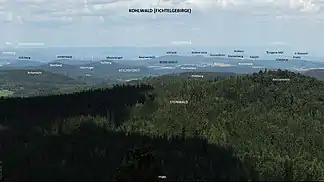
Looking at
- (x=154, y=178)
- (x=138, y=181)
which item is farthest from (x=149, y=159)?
(x=138, y=181)

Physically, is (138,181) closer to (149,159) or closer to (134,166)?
(134,166)

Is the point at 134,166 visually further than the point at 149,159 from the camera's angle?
No

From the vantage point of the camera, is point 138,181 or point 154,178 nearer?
point 138,181

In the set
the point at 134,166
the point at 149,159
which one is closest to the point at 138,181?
the point at 134,166

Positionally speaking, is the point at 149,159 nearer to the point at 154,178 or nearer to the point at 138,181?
the point at 154,178

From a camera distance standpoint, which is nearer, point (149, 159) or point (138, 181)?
point (138, 181)
